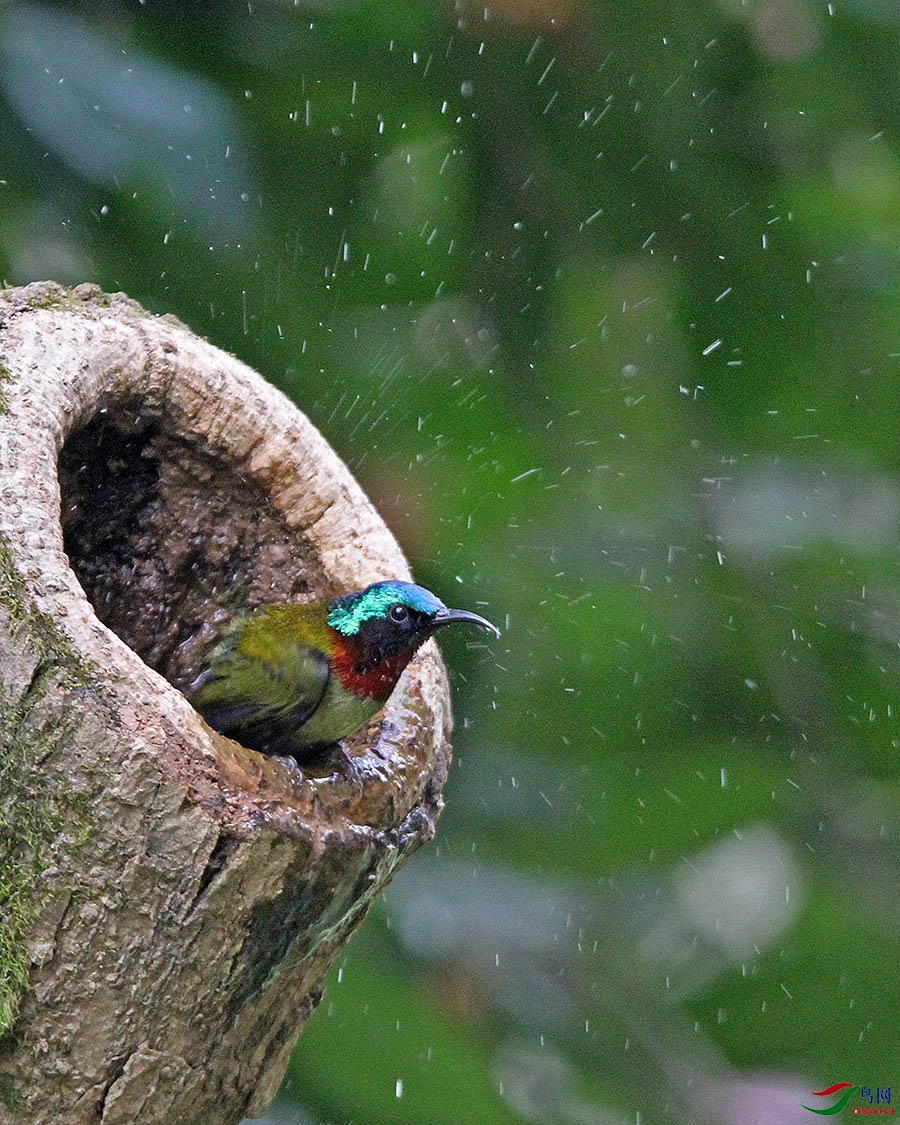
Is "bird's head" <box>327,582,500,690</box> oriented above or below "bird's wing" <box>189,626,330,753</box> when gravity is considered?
above

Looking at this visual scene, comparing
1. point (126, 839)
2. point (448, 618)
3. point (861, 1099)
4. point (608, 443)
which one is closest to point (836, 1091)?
point (861, 1099)

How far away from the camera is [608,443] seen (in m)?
4.39

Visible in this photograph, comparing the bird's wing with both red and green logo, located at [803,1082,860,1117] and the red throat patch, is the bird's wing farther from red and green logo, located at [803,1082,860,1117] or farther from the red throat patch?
red and green logo, located at [803,1082,860,1117]

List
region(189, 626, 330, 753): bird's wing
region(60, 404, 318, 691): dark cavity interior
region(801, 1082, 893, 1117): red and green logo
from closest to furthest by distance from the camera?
region(189, 626, 330, 753): bird's wing → region(60, 404, 318, 691): dark cavity interior → region(801, 1082, 893, 1117): red and green logo

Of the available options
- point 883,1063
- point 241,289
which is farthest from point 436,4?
point 883,1063

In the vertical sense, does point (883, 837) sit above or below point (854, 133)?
below

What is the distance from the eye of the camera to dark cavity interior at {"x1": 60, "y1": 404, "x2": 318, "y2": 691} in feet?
9.79

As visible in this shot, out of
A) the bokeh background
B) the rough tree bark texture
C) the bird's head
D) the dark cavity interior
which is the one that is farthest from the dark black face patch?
the bokeh background

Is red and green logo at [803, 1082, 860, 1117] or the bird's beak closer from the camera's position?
the bird's beak

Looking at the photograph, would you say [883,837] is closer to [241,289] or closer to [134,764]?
[241,289]

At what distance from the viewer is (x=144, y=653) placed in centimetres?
312

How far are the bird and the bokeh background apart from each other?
1.10 meters

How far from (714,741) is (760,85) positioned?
1.84 m

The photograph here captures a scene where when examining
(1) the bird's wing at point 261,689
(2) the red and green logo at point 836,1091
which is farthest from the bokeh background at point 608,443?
(1) the bird's wing at point 261,689
